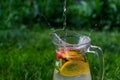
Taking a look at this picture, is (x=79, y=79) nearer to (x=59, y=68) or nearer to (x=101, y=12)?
(x=59, y=68)

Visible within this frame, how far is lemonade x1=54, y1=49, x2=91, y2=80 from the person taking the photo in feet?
6.47

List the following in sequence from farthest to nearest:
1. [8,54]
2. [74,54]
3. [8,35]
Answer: [8,35], [8,54], [74,54]

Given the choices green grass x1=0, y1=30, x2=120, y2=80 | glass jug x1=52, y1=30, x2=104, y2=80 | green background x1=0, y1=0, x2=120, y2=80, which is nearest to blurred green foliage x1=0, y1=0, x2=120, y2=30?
green background x1=0, y1=0, x2=120, y2=80

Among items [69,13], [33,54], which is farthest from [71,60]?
[69,13]

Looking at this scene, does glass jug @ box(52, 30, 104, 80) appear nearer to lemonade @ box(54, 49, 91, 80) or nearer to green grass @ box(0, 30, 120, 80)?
lemonade @ box(54, 49, 91, 80)

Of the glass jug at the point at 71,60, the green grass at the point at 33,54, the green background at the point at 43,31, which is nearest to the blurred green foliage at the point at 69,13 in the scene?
the green background at the point at 43,31

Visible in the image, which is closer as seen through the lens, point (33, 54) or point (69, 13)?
point (33, 54)

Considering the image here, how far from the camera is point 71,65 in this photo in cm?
198

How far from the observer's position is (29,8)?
192 inches

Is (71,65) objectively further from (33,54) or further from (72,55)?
(33,54)

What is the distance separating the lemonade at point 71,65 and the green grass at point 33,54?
31.5 inches

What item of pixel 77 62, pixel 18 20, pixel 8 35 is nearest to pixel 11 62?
pixel 8 35

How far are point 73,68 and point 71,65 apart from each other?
0.02 m

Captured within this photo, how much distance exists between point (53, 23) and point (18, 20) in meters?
0.43
